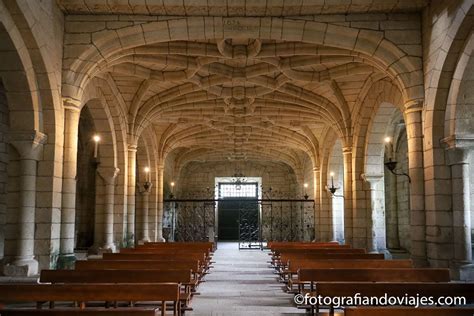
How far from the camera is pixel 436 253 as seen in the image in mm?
7758

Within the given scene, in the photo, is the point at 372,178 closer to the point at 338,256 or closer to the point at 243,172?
the point at 338,256

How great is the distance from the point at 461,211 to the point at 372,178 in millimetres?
4888

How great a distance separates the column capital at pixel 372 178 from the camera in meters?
12.5

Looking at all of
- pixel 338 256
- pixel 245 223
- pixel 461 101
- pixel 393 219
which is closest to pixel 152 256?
pixel 338 256

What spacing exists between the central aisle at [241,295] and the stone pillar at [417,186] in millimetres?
2314

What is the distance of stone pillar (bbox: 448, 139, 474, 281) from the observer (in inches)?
294

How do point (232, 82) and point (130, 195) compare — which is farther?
point (130, 195)

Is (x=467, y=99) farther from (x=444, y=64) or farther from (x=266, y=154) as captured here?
(x=266, y=154)

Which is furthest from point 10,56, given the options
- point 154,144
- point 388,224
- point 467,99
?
point 388,224

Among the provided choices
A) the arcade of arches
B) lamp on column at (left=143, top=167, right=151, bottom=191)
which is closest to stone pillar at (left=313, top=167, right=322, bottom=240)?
the arcade of arches

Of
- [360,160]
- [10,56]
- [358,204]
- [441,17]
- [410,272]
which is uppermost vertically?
[441,17]

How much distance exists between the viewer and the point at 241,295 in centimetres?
779

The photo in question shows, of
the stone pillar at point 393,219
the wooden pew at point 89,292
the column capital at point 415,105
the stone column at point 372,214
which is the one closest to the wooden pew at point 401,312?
the wooden pew at point 89,292

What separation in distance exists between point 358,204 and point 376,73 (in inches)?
133
